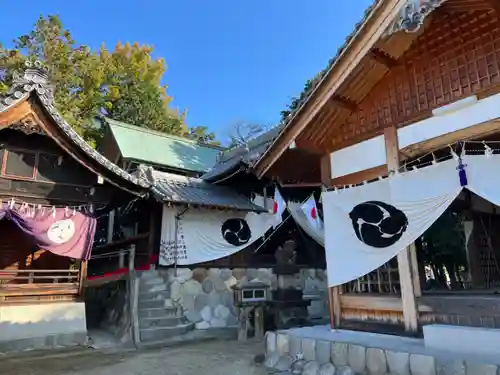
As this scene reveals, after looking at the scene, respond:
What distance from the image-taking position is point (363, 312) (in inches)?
283

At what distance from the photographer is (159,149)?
812 inches

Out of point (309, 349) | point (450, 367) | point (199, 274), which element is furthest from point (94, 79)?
point (450, 367)

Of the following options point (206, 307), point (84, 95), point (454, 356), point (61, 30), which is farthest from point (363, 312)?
point (61, 30)

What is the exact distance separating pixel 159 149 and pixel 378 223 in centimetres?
1567

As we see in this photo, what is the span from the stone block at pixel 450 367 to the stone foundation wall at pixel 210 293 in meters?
6.21

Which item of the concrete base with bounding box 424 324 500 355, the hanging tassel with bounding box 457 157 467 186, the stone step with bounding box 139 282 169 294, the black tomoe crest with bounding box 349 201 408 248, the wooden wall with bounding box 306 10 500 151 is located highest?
the wooden wall with bounding box 306 10 500 151

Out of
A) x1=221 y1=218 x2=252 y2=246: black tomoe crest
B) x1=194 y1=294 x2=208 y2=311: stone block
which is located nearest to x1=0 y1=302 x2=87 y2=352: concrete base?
x1=194 y1=294 x2=208 y2=311: stone block

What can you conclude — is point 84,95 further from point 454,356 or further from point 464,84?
point 454,356

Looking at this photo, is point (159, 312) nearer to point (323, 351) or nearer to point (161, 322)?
point (161, 322)

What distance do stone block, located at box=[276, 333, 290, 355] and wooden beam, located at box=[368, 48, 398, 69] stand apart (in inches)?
206

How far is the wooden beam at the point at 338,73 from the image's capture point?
6195mm

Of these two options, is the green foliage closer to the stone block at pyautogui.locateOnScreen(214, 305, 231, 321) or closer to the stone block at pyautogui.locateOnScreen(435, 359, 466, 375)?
the stone block at pyautogui.locateOnScreen(214, 305, 231, 321)

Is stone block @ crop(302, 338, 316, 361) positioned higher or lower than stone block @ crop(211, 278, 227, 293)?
lower

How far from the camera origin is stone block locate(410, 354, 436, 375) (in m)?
5.11
